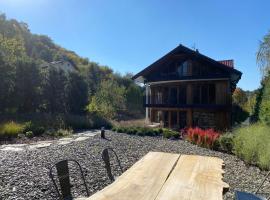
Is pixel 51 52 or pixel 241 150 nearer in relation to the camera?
pixel 241 150

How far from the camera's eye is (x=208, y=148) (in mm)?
11922

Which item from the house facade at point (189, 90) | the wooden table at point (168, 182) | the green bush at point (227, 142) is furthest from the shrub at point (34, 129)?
the wooden table at point (168, 182)

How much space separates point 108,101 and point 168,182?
2616 centimetres

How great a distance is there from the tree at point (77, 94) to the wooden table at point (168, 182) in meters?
19.3

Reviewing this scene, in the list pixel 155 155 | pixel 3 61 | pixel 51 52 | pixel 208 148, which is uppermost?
pixel 51 52

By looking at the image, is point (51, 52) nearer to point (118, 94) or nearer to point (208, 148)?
point (118, 94)

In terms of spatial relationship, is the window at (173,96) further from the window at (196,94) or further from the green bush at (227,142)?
the green bush at (227,142)

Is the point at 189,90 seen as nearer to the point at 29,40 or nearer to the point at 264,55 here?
the point at 264,55

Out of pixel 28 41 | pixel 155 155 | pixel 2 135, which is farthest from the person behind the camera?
pixel 28 41

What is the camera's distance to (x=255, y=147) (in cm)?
890

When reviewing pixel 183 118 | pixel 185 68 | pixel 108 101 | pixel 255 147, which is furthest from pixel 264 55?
pixel 108 101

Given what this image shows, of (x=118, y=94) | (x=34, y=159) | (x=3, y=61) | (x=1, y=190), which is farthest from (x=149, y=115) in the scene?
(x=1, y=190)

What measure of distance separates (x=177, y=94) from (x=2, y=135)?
40.6ft

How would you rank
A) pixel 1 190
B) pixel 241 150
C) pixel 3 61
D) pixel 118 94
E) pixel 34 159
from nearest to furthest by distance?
pixel 1 190 → pixel 34 159 → pixel 241 150 → pixel 3 61 → pixel 118 94
